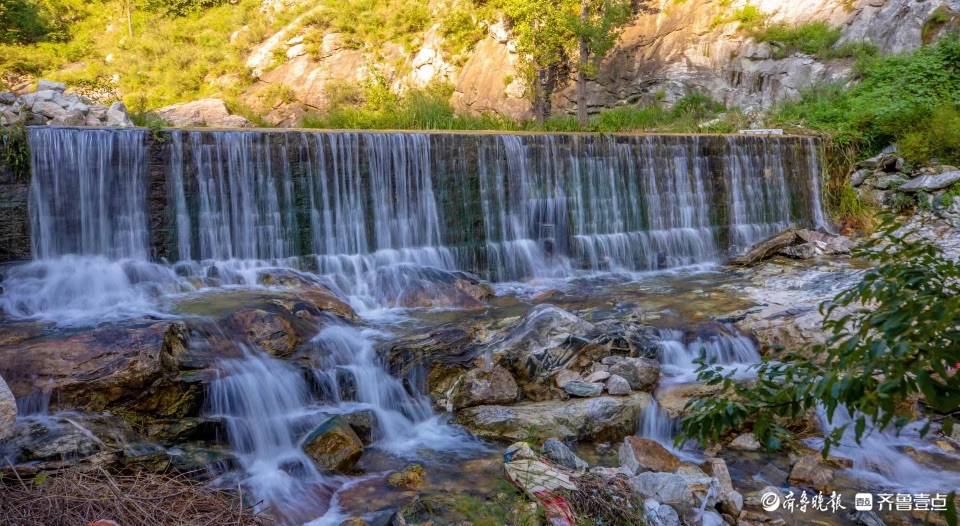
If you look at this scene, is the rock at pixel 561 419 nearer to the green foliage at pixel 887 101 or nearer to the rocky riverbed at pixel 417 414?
the rocky riverbed at pixel 417 414

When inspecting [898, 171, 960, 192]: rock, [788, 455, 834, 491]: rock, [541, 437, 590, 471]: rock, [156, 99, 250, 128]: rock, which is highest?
[156, 99, 250, 128]: rock

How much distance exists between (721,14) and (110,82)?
2103cm

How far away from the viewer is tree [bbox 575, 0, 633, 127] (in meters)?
16.0

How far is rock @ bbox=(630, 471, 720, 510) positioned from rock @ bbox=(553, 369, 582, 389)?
1661mm

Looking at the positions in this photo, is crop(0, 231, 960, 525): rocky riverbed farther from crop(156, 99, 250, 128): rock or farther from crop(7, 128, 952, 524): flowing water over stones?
crop(156, 99, 250, 128): rock

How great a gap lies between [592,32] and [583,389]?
12887 mm

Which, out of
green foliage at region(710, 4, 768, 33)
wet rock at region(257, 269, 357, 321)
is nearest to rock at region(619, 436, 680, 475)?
wet rock at region(257, 269, 357, 321)

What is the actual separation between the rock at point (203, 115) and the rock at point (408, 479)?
13.0 m

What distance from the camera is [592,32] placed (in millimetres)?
15875

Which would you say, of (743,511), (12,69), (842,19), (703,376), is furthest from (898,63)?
(12,69)

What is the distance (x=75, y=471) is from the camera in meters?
3.10

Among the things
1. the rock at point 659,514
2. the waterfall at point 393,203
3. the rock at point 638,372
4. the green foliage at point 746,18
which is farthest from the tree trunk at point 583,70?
the rock at point 659,514

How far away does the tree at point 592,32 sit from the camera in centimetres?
1598

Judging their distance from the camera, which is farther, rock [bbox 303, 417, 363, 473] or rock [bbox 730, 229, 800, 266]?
rock [bbox 730, 229, 800, 266]
